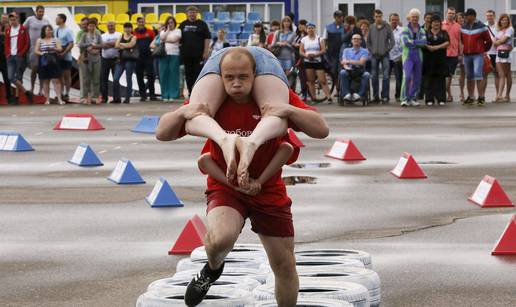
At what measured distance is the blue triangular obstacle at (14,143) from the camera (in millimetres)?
19719

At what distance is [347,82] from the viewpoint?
2839cm

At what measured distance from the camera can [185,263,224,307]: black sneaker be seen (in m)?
6.70

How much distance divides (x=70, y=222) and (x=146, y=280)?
10.7 ft

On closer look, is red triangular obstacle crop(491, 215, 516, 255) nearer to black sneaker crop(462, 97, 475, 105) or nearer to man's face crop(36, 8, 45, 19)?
black sneaker crop(462, 97, 475, 105)

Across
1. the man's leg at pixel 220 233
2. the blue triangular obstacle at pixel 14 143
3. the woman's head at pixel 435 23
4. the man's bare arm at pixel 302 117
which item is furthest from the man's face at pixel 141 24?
→ the man's bare arm at pixel 302 117

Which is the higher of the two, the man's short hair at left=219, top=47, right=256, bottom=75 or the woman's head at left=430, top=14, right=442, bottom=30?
the man's short hair at left=219, top=47, right=256, bottom=75

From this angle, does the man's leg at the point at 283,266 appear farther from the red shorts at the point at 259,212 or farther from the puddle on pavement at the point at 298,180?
the puddle on pavement at the point at 298,180

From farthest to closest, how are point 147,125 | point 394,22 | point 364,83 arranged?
point 394,22 → point 364,83 → point 147,125

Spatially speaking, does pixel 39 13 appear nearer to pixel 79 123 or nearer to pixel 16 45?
pixel 16 45

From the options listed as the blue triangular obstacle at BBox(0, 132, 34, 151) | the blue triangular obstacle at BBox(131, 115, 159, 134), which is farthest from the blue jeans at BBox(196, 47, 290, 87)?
the blue triangular obstacle at BBox(131, 115, 159, 134)

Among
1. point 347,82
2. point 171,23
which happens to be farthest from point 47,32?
point 347,82

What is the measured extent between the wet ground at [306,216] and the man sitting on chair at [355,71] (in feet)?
17.4

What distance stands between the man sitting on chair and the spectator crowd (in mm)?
22

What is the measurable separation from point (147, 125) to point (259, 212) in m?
16.3
